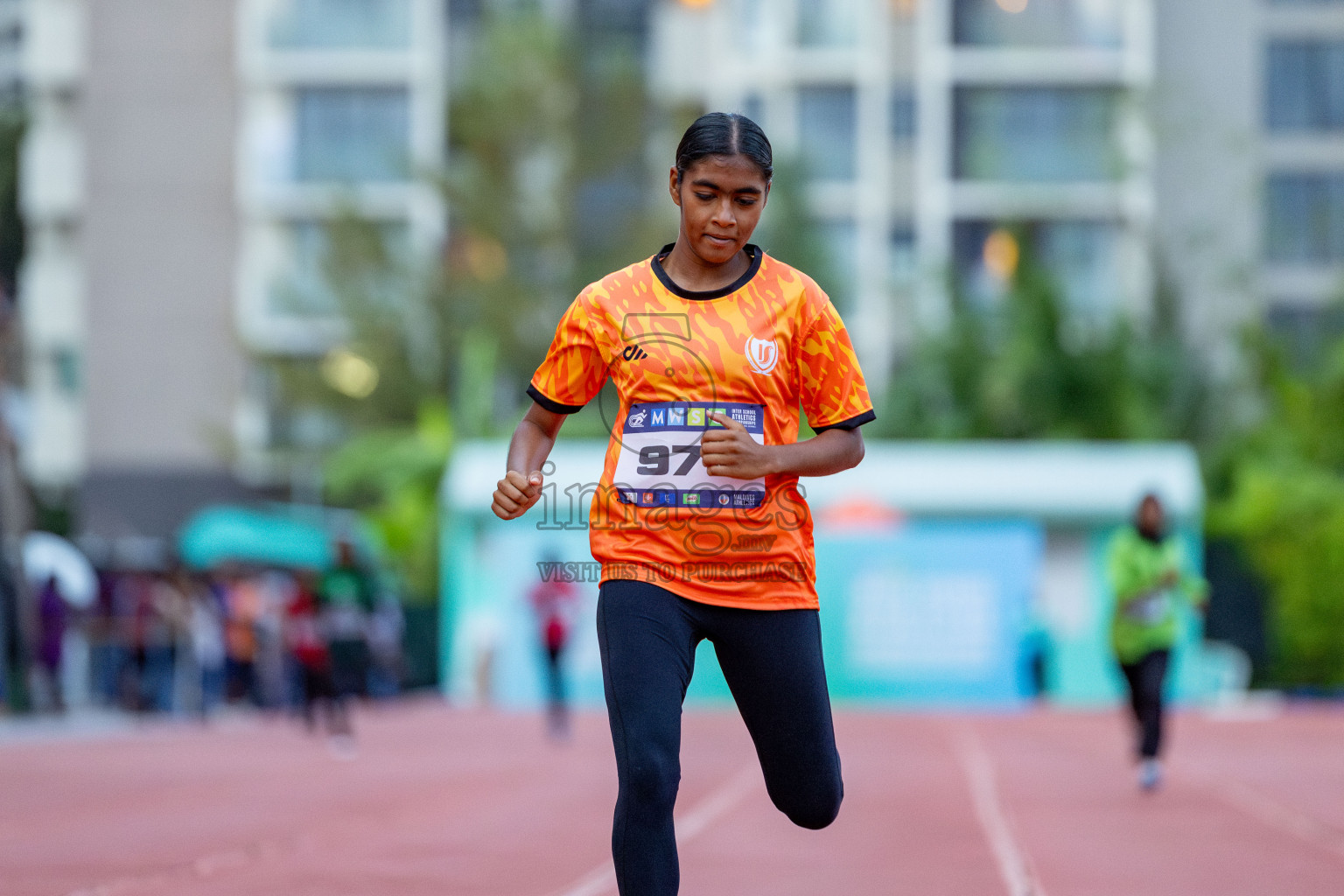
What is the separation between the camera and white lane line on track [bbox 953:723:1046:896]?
8289mm

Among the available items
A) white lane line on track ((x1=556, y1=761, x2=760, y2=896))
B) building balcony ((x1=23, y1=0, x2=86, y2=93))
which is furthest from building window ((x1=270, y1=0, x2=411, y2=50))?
white lane line on track ((x1=556, y1=761, x2=760, y2=896))

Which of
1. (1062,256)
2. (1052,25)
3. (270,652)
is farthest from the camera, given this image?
(1052,25)

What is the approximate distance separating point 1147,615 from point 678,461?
8.28 m

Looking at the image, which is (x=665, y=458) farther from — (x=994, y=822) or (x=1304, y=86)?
(x=1304, y=86)

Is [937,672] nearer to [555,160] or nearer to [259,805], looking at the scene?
[259,805]

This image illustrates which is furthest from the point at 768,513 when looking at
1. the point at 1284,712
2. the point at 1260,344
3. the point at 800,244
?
the point at 800,244

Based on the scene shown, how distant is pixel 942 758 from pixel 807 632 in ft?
39.8

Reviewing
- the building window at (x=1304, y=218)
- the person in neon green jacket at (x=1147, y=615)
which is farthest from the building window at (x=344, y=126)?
the person in neon green jacket at (x=1147, y=615)

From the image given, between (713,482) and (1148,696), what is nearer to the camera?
(713,482)

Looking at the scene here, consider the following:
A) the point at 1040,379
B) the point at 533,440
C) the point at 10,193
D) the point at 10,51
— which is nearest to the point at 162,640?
the point at 1040,379

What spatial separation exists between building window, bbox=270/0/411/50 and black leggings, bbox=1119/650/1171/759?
40245 mm

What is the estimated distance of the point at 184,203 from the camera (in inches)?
2084

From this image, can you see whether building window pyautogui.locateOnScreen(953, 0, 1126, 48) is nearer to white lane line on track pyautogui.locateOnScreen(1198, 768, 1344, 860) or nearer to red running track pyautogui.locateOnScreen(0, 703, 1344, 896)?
red running track pyautogui.locateOnScreen(0, 703, 1344, 896)

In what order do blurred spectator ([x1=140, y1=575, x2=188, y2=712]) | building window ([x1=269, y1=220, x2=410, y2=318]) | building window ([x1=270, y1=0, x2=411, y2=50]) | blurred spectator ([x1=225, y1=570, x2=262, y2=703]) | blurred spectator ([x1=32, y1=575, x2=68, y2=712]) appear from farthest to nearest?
building window ([x1=270, y1=0, x2=411, y2=50]), building window ([x1=269, y1=220, x2=410, y2=318]), blurred spectator ([x1=225, y1=570, x2=262, y2=703]), blurred spectator ([x1=140, y1=575, x2=188, y2=712]), blurred spectator ([x1=32, y1=575, x2=68, y2=712])
